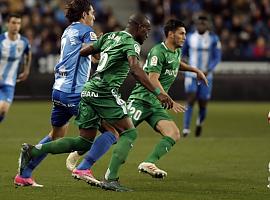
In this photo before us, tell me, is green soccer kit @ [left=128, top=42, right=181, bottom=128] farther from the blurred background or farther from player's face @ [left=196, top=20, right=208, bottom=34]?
the blurred background

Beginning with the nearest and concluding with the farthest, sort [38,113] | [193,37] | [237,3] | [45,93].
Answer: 1. [193,37]
2. [38,113]
3. [45,93]
4. [237,3]

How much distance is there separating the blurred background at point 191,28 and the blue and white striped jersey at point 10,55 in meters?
8.74

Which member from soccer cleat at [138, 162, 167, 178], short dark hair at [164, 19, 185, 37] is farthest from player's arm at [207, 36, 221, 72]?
soccer cleat at [138, 162, 167, 178]

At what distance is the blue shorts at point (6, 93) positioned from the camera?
15.6 metres

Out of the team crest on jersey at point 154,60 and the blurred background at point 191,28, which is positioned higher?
the team crest on jersey at point 154,60

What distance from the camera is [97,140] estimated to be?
30.8 feet

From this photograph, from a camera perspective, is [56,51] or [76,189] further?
[56,51]

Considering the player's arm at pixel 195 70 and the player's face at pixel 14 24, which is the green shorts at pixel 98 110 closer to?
the player's arm at pixel 195 70

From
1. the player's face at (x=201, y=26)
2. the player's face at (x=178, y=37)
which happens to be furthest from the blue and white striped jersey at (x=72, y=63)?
the player's face at (x=201, y=26)

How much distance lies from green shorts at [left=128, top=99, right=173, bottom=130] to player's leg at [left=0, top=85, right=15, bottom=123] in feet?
16.7

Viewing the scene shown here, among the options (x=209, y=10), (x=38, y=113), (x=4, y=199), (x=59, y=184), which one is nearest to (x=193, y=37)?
(x=38, y=113)

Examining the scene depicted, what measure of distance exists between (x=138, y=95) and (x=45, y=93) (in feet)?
49.5

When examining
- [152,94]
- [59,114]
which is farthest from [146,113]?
[59,114]

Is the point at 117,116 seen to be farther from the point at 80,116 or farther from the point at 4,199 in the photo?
the point at 4,199
